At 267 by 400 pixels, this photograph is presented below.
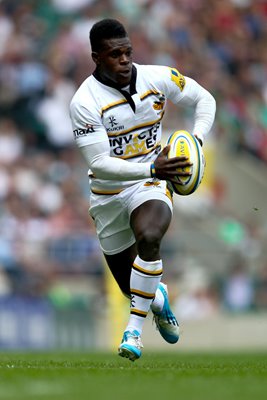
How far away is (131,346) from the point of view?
8445mm

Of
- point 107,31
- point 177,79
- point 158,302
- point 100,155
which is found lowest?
point 158,302

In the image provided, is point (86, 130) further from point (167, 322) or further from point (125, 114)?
point (167, 322)

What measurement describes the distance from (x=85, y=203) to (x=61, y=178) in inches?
26.5

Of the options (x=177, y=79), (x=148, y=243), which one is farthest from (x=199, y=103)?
(x=148, y=243)

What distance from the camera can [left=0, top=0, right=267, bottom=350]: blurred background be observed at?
1622cm

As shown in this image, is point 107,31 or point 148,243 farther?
point 107,31

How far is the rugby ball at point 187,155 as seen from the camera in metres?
8.43

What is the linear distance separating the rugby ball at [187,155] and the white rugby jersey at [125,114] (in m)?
0.42

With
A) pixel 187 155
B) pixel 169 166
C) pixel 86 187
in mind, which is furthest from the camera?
pixel 86 187

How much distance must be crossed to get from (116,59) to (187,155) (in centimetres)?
92

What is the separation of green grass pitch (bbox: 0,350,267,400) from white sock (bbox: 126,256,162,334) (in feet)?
1.22

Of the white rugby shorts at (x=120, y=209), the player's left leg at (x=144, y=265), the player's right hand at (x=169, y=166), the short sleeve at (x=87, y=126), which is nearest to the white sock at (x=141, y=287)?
the player's left leg at (x=144, y=265)

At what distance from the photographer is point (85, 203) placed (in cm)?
1778

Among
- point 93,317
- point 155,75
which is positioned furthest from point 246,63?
point 155,75
